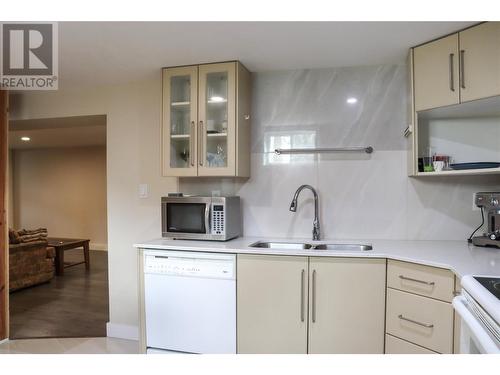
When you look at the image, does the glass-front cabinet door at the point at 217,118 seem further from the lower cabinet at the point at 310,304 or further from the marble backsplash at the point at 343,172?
the lower cabinet at the point at 310,304

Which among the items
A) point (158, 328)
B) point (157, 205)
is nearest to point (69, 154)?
point (157, 205)

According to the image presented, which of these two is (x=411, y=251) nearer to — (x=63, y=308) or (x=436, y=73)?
(x=436, y=73)

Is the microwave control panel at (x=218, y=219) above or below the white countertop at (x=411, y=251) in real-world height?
above

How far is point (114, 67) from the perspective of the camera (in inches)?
97.7

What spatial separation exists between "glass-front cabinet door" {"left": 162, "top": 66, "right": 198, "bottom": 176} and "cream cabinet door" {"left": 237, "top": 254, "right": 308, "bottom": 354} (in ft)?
2.84

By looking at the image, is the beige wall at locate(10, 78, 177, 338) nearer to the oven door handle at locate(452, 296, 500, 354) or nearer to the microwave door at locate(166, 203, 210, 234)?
the microwave door at locate(166, 203, 210, 234)

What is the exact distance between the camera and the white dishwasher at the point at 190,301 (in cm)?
209

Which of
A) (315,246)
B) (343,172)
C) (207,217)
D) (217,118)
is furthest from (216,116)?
(315,246)

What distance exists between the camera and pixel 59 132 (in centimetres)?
543

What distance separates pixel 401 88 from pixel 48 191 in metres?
7.46

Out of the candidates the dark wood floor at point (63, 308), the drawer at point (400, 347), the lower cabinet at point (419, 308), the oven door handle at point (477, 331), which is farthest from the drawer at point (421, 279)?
the dark wood floor at point (63, 308)

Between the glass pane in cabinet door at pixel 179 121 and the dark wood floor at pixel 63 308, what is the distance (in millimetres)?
1677

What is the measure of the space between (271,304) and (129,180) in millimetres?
1628

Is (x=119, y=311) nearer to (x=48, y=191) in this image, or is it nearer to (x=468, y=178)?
(x=468, y=178)
